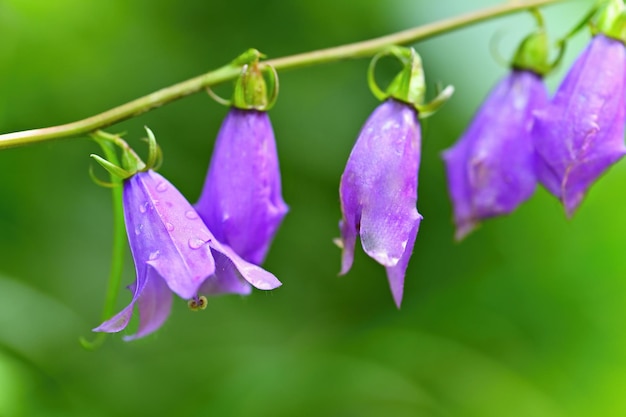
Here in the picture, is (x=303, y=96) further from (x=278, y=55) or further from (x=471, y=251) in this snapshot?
(x=471, y=251)

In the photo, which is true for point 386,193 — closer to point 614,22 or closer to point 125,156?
point 125,156

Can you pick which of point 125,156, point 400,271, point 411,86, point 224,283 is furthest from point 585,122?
point 125,156

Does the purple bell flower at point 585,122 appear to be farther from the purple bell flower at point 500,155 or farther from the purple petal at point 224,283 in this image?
the purple petal at point 224,283

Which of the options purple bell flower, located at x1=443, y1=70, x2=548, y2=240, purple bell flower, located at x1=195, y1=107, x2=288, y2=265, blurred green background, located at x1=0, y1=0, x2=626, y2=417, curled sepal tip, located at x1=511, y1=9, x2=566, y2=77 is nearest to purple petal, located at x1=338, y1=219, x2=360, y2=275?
purple bell flower, located at x1=195, y1=107, x2=288, y2=265

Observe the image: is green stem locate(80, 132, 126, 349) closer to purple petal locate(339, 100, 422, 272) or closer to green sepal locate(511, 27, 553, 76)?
purple petal locate(339, 100, 422, 272)

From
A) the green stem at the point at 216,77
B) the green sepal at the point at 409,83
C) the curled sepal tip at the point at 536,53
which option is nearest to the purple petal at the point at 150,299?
the green stem at the point at 216,77

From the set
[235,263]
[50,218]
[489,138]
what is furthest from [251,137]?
[50,218]
